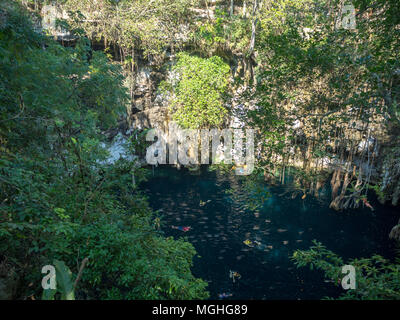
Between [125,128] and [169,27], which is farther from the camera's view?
[125,128]

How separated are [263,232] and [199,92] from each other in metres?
11.0

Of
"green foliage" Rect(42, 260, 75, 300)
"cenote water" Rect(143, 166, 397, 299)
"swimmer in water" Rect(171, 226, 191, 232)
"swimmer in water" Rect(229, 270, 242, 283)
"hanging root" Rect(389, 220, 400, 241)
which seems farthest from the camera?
"swimmer in water" Rect(171, 226, 191, 232)

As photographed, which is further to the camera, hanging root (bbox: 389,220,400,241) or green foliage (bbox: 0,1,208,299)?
hanging root (bbox: 389,220,400,241)

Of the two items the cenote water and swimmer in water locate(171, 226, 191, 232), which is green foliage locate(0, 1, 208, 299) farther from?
swimmer in water locate(171, 226, 191, 232)

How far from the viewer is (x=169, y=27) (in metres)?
22.8

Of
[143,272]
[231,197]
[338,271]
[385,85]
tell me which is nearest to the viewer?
[338,271]

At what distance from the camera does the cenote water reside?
1020 cm

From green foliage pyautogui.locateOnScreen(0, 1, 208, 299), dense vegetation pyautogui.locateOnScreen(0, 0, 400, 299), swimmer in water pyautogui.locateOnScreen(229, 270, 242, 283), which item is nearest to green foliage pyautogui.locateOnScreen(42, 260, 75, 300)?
green foliage pyautogui.locateOnScreen(0, 1, 208, 299)

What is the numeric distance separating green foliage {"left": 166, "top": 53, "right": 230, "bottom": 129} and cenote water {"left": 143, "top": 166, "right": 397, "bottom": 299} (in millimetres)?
4884

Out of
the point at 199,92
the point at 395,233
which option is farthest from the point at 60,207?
the point at 199,92
